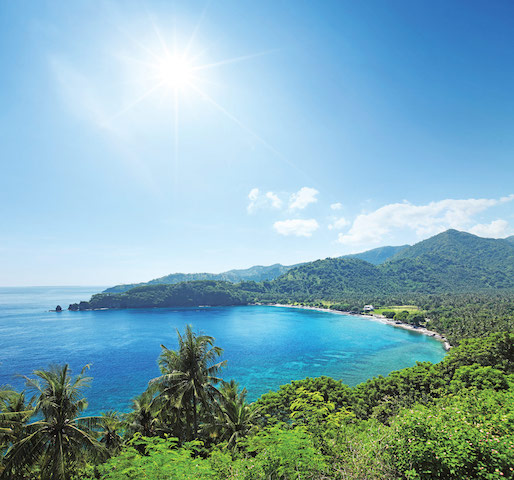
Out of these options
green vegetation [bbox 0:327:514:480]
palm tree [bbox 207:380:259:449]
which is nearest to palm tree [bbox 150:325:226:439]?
green vegetation [bbox 0:327:514:480]

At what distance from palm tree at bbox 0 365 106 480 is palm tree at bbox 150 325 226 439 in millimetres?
4455

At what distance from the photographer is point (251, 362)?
68.5m

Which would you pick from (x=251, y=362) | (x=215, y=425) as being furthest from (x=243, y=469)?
(x=251, y=362)

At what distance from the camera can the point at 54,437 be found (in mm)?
13250

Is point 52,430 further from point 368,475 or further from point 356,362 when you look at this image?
point 356,362

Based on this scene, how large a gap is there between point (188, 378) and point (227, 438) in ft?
20.0

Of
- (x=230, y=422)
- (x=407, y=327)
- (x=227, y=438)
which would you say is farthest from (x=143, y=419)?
(x=407, y=327)

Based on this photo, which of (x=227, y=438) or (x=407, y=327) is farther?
(x=407, y=327)

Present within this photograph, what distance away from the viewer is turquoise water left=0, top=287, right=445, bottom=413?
54688 millimetres

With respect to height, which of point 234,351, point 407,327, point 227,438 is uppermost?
point 227,438

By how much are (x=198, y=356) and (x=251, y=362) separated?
184 feet

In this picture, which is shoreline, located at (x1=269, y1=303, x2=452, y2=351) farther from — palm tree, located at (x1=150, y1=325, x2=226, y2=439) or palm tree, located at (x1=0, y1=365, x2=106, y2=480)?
palm tree, located at (x1=0, y1=365, x2=106, y2=480)

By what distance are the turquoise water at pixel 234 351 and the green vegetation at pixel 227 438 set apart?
25625 millimetres

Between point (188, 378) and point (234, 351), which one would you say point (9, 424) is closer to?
point (188, 378)
